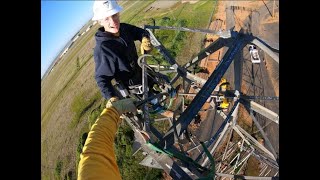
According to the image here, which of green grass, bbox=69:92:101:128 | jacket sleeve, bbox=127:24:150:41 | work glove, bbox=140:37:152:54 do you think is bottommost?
green grass, bbox=69:92:101:128

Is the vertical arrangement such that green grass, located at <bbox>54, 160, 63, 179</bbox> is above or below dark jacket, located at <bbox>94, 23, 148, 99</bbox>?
below

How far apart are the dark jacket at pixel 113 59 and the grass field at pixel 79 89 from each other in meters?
12.7

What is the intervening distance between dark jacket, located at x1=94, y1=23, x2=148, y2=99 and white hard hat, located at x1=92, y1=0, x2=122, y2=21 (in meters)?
0.42

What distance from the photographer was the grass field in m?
29.3

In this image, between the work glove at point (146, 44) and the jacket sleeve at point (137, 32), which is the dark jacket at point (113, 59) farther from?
the work glove at point (146, 44)

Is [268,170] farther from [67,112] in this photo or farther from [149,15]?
[149,15]

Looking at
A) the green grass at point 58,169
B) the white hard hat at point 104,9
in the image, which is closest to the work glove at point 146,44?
the white hard hat at point 104,9

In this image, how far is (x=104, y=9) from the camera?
6172 millimetres

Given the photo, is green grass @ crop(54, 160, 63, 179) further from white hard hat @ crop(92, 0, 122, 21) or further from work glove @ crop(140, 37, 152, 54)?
white hard hat @ crop(92, 0, 122, 21)

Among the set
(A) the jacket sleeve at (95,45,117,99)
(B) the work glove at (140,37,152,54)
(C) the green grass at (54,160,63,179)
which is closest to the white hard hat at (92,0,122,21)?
(A) the jacket sleeve at (95,45,117,99)

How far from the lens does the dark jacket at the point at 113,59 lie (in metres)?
6.38

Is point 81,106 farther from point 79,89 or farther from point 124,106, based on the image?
point 124,106

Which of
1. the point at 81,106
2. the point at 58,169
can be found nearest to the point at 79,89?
the point at 81,106
